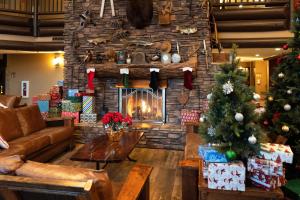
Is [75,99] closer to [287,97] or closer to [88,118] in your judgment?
[88,118]

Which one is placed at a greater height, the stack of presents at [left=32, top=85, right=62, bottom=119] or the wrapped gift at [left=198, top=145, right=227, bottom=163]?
the stack of presents at [left=32, top=85, right=62, bottom=119]

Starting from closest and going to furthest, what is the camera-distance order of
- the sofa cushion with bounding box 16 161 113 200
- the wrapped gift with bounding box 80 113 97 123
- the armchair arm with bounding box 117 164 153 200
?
1. the sofa cushion with bounding box 16 161 113 200
2. the armchair arm with bounding box 117 164 153 200
3. the wrapped gift with bounding box 80 113 97 123

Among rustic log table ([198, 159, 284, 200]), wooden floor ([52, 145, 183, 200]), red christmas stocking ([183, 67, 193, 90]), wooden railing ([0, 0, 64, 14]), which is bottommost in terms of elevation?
wooden floor ([52, 145, 183, 200])

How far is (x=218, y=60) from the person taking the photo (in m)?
5.43

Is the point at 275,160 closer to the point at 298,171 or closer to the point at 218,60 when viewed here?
the point at 298,171

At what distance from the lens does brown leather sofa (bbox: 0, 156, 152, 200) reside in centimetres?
123

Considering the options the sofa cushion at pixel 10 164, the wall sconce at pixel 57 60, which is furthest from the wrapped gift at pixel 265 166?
the wall sconce at pixel 57 60

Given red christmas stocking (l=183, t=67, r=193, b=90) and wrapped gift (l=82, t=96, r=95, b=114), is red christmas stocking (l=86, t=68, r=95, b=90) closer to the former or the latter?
wrapped gift (l=82, t=96, r=95, b=114)

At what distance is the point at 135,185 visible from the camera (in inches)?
75.9

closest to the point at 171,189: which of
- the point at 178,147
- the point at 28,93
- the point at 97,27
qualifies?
the point at 178,147

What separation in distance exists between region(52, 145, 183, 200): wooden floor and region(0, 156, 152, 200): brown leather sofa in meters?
0.75

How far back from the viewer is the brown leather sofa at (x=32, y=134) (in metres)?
3.41

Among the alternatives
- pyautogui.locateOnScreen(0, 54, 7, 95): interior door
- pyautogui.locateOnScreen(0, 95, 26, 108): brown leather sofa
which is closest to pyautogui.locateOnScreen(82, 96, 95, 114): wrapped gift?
pyautogui.locateOnScreen(0, 95, 26, 108): brown leather sofa

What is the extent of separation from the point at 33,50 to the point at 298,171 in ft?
21.8
